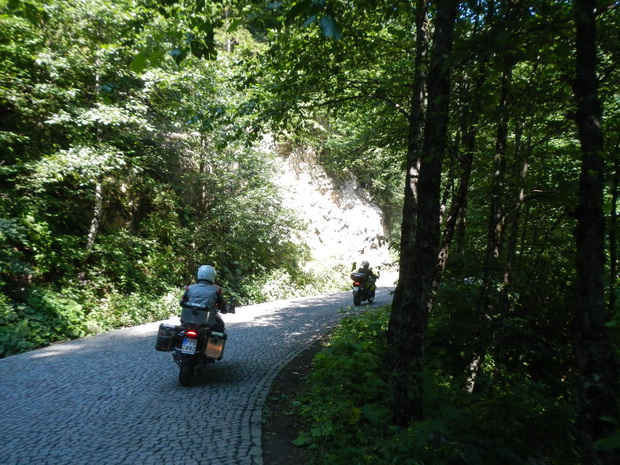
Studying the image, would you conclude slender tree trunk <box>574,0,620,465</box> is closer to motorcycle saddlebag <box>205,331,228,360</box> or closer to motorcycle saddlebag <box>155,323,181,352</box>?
motorcycle saddlebag <box>205,331,228,360</box>

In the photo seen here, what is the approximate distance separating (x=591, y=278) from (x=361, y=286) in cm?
1160

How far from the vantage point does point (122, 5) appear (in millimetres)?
10383

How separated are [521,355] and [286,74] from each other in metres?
6.96

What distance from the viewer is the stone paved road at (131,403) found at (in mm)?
3961

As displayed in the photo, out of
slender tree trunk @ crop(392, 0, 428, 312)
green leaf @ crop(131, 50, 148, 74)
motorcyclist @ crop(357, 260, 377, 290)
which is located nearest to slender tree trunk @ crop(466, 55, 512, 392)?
slender tree trunk @ crop(392, 0, 428, 312)

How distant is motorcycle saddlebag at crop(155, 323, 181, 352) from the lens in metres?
5.82

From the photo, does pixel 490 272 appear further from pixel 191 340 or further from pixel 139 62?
pixel 139 62

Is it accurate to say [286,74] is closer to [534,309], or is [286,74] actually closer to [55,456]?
[55,456]

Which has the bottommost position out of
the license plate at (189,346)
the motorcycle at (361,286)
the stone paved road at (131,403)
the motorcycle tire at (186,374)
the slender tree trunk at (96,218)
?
the stone paved road at (131,403)

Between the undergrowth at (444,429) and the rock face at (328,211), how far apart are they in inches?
657

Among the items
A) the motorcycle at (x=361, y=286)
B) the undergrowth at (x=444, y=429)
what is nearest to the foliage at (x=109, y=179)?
the motorcycle at (x=361, y=286)

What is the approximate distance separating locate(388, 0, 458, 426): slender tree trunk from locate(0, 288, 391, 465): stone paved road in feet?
5.47

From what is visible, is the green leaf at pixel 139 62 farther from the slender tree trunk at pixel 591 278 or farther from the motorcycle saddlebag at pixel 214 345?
the motorcycle saddlebag at pixel 214 345

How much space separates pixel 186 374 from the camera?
5.92 meters
